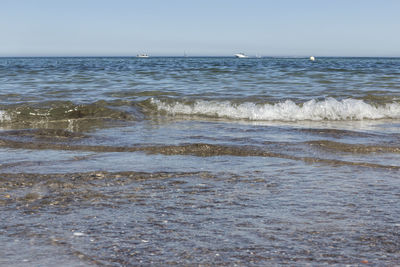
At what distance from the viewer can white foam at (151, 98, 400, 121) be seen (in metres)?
10.1

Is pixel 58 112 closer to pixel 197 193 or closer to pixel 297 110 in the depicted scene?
pixel 297 110

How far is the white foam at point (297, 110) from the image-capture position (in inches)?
396

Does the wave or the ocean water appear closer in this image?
the ocean water

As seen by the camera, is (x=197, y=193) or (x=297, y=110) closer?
(x=197, y=193)

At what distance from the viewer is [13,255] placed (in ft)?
8.68

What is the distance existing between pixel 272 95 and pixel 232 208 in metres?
8.97

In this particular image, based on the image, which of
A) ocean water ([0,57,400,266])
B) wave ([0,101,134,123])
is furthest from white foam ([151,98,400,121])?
wave ([0,101,134,123])

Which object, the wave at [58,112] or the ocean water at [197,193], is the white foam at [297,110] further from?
the wave at [58,112]

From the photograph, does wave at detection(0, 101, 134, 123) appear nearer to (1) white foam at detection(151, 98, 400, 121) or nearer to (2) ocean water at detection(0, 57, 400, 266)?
(2) ocean water at detection(0, 57, 400, 266)

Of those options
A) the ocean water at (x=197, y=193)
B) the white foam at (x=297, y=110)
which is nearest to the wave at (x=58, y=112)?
the ocean water at (x=197, y=193)

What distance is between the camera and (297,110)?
10312 mm

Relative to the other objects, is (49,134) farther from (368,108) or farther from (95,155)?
(368,108)

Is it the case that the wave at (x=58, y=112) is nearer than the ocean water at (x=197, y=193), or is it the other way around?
the ocean water at (x=197, y=193)

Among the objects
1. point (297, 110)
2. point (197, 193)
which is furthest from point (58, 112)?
point (197, 193)
